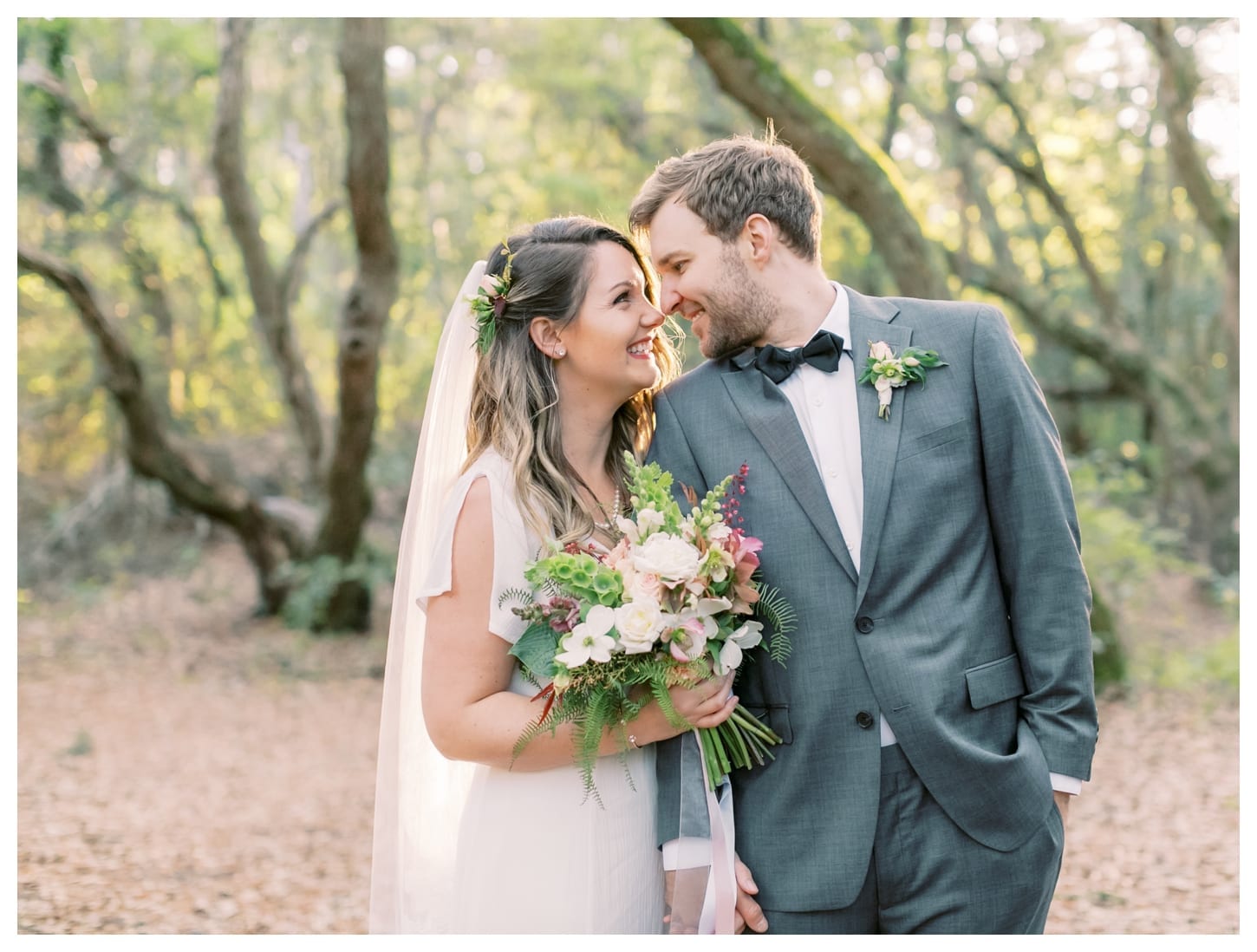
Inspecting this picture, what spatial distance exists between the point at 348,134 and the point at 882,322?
675 cm

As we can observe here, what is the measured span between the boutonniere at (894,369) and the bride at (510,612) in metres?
0.57

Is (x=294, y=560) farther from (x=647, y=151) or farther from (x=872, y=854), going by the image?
(x=872, y=854)

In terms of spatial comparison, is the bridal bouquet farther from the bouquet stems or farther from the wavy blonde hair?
the wavy blonde hair

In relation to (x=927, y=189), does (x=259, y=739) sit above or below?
below

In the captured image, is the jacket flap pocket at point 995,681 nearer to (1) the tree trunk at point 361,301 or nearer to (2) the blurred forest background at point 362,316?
(2) the blurred forest background at point 362,316

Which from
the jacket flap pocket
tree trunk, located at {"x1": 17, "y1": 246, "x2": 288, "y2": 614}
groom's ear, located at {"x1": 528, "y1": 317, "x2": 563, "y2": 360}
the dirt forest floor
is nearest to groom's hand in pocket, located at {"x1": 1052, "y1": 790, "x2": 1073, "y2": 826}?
the jacket flap pocket

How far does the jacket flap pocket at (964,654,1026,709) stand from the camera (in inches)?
94.2

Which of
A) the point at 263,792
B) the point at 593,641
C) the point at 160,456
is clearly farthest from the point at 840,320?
the point at 160,456

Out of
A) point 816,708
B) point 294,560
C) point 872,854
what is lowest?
point 294,560

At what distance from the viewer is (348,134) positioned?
8.41 meters

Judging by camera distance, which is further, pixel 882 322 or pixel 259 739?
pixel 259 739
